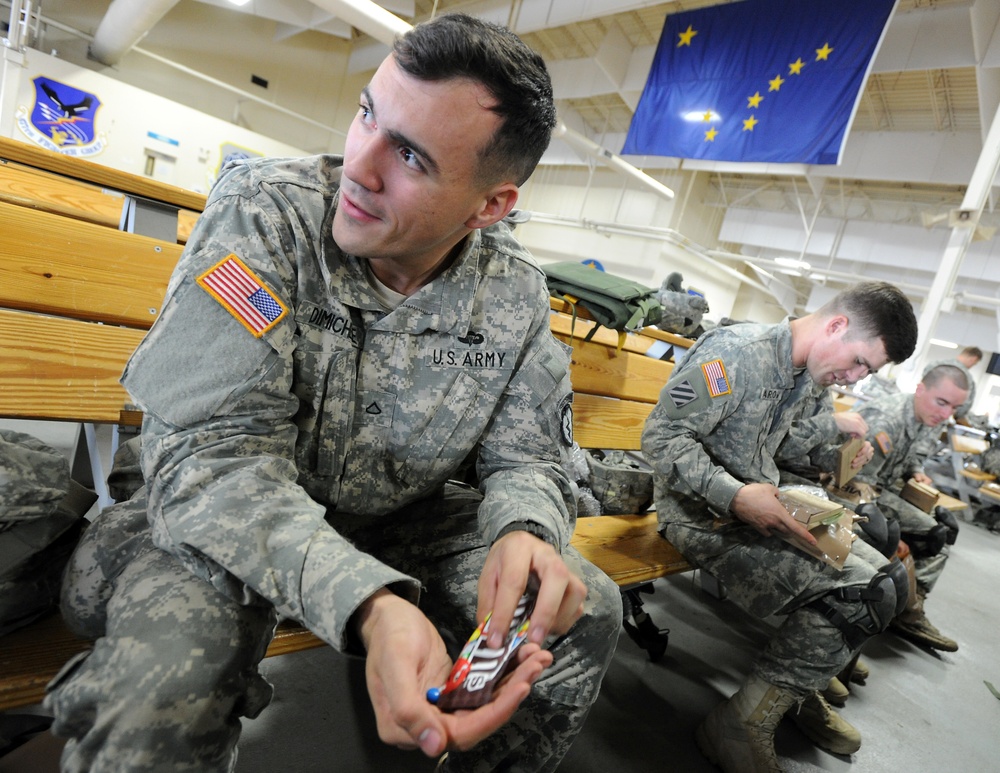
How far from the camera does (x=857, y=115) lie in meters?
8.00

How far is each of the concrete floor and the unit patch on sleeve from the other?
36.6 inches

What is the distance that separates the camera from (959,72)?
21.4 feet

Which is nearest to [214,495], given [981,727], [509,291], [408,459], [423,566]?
[408,459]

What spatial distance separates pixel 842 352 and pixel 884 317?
6.7 inches

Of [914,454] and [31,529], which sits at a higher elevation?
[914,454]

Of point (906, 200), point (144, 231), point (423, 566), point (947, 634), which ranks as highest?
point (906, 200)

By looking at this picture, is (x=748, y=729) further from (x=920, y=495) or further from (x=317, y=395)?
(x=920, y=495)

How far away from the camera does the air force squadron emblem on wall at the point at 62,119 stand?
651cm

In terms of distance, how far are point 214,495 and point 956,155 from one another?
379 inches

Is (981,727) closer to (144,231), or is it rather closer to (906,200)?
(144,231)

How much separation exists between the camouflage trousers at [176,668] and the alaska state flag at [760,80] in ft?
17.4

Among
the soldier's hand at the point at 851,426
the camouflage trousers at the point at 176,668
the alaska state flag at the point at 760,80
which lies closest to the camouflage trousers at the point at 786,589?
the camouflage trousers at the point at 176,668

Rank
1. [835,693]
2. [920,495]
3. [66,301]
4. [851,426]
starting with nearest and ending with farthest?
[66,301] < [835,693] < [851,426] < [920,495]

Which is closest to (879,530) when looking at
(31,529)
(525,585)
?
(525,585)
